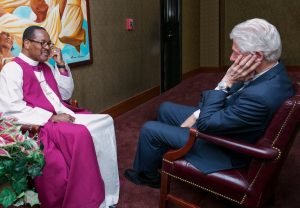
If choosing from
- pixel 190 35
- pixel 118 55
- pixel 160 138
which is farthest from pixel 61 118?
pixel 190 35

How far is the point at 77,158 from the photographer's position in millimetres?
1802

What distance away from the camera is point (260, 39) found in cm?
162

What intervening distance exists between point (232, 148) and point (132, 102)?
295cm

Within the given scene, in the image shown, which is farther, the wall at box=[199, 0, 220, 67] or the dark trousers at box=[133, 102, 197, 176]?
the wall at box=[199, 0, 220, 67]

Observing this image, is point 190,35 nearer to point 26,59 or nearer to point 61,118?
point 26,59

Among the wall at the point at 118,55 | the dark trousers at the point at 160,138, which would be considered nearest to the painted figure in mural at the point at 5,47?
the wall at the point at 118,55

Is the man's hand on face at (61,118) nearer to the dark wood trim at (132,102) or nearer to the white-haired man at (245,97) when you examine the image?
the white-haired man at (245,97)

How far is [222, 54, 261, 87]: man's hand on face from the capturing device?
5.45ft

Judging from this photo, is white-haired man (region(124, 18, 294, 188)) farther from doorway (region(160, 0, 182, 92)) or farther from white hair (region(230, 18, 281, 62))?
doorway (region(160, 0, 182, 92))

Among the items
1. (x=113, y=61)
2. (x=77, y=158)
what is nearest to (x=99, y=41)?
(x=113, y=61)

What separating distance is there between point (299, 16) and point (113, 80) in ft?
15.3

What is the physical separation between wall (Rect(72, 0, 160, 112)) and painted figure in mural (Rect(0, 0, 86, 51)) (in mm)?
299

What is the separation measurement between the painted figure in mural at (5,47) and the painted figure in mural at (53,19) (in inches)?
1.7

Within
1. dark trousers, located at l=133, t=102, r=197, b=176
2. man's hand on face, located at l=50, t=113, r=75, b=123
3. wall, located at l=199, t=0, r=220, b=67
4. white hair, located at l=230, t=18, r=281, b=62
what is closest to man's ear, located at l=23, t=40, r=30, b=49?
man's hand on face, located at l=50, t=113, r=75, b=123
